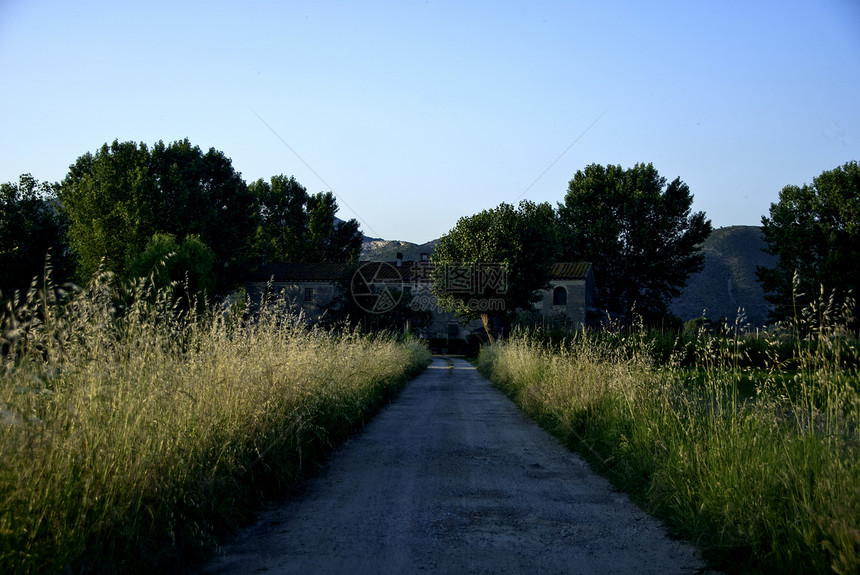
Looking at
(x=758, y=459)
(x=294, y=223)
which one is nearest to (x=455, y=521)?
(x=758, y=459)

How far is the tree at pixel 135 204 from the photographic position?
148ft

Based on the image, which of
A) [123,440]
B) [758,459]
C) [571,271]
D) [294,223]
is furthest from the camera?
[294,223]

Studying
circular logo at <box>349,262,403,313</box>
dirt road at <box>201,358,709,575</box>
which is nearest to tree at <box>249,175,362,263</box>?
circular logo at <box>349,262,403,313</box>

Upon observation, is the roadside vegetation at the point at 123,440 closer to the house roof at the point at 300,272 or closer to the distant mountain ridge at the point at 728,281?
the house roof at the point at 300,272

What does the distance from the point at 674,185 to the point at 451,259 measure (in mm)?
30354

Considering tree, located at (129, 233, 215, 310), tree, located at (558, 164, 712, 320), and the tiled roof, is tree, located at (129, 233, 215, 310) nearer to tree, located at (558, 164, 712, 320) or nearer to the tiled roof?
the tiled roof

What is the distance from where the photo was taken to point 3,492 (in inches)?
131

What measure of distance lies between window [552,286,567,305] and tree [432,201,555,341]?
1860 cm

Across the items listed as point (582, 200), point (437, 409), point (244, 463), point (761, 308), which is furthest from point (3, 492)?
point (761, 308)

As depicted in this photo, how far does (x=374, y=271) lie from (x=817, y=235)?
37015mm

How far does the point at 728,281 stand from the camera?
8475 centimetres

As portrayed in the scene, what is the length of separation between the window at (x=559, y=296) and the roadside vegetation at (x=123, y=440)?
4820cm

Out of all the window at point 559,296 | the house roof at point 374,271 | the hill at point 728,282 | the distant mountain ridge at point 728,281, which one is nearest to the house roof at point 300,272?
the house roof at point 374,271

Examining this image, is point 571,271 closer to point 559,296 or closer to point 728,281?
point 559,296
